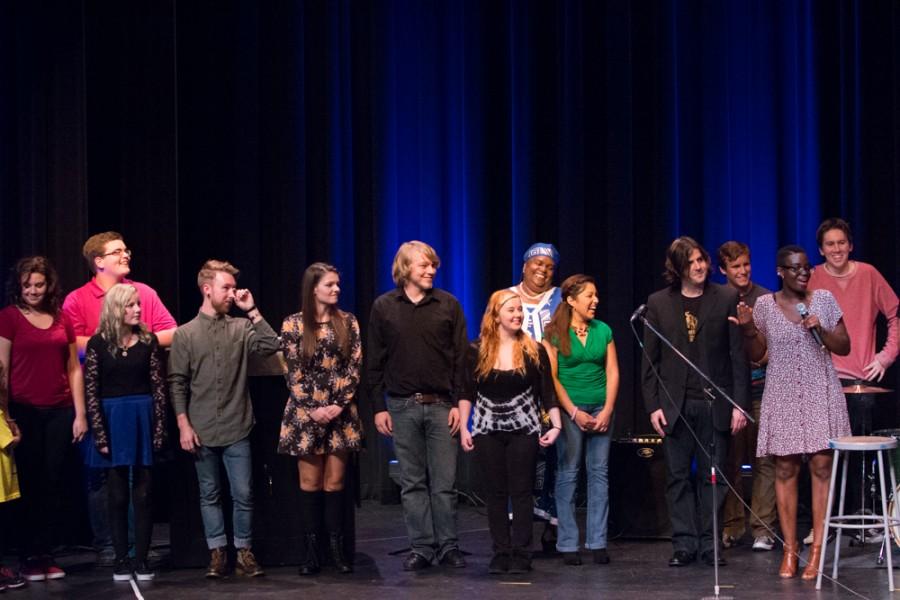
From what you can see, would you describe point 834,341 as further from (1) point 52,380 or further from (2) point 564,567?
(1) point 52,380

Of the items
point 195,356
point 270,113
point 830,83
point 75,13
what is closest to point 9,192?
point 75,13

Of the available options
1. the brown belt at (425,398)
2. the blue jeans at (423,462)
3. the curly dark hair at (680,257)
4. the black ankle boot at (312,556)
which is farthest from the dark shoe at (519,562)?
the curly dark hair at (680,257)

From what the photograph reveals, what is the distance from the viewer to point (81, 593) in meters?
6.02

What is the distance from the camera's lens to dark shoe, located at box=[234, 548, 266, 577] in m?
6.25

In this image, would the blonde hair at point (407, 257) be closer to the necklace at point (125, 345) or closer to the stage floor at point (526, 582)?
the necklace at point (125, 345)

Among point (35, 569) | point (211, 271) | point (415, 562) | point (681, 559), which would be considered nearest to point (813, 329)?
→ point (681, 559)

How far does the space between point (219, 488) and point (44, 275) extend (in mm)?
1427

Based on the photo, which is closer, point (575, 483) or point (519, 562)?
point (519, 562)

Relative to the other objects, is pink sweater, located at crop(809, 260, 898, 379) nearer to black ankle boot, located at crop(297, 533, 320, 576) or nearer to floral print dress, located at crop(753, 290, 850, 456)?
floral print dress, located at crop(753, 290, 850, 456)

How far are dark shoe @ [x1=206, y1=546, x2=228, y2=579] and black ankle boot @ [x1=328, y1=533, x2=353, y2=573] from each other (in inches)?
21.3

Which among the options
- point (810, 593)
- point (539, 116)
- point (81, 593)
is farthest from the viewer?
point (539, 116)

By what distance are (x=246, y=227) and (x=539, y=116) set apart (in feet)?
6.94

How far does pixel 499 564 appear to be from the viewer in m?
6.15

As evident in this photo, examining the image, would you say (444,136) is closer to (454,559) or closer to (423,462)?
(423,462)
